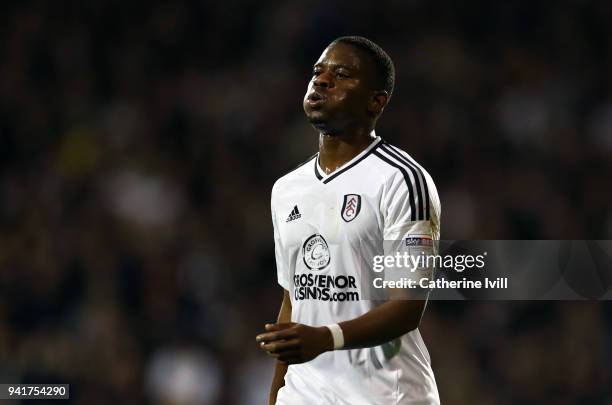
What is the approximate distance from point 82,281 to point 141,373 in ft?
3.21

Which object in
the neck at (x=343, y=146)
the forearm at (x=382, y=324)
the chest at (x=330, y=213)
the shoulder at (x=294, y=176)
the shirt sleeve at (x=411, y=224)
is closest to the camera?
the forearm at (x=382, y=324)

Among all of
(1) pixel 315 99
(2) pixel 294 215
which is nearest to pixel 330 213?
(2) pixel 294 215

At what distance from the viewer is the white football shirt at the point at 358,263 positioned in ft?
11.7

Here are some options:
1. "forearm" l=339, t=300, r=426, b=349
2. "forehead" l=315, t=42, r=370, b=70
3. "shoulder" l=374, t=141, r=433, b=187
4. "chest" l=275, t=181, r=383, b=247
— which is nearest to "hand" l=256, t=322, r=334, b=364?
"forearm" l=339, t=300, r=426, b=349

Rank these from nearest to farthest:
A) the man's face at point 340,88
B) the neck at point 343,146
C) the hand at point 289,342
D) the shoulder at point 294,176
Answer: the hand at point 289,342 < the man's face at point 340,88 < the neck at point 343,146 < the shoulder at point 294,176

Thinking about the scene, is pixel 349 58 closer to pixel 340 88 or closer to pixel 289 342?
pixel 340 88

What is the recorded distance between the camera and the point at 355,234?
3633 mm

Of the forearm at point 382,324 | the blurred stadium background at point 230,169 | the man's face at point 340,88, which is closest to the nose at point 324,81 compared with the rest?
the man's face at point 340,88

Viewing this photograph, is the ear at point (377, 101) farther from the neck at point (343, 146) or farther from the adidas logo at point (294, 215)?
the adidas logo at point (294, 215)

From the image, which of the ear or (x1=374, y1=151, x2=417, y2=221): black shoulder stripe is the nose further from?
(x1=374, y1=151, x2=417, y2=221): black shoulder stripe

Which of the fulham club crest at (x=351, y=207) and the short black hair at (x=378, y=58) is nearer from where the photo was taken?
the fulham club crest at (x=351, y=207)

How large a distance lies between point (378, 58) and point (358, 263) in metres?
0.80

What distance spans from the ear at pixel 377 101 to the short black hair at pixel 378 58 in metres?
0.03

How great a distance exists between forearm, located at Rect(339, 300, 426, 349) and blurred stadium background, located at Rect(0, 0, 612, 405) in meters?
3.92
